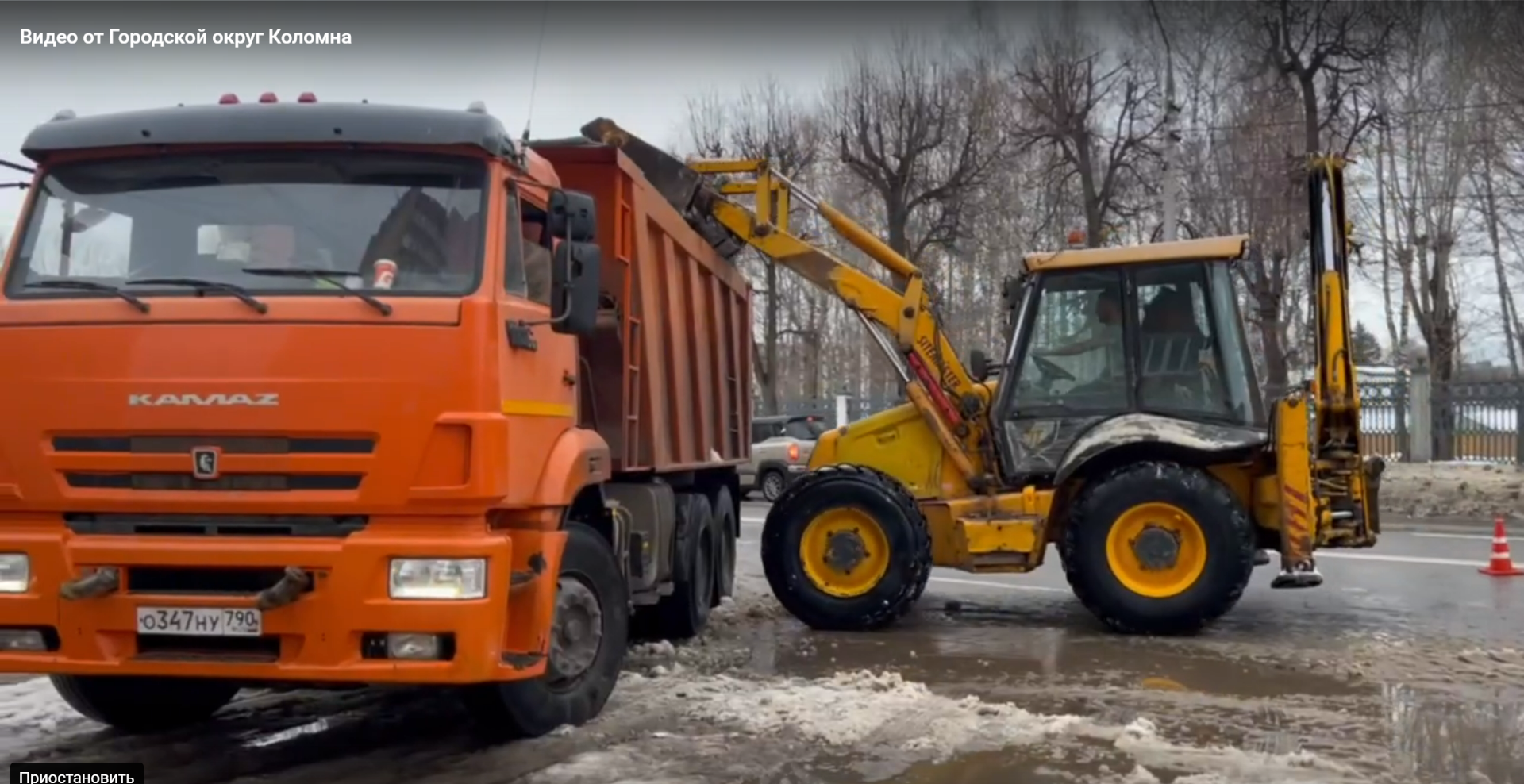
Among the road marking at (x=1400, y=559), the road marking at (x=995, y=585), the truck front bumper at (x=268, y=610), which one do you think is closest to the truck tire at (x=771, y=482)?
the road marking at (x=995, y=585)

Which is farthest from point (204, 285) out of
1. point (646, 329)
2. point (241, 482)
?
point (646, 329)

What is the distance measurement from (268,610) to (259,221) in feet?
5.55

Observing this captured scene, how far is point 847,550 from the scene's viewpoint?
34.0ft

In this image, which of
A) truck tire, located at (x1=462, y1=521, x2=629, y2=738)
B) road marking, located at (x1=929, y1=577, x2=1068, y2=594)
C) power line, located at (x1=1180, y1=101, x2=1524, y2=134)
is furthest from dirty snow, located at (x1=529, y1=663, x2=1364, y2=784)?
power line, located at (x1=1180, y1=101, x2=1524, y2=134)

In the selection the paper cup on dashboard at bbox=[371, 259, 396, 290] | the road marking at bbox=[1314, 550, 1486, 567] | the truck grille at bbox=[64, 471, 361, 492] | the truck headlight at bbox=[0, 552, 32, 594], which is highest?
the paper cup on dashboard at bbox=[371, 259, 396, 290]

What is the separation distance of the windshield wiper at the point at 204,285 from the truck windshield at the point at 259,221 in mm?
50

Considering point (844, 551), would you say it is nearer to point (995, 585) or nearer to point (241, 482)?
point (995, 585)

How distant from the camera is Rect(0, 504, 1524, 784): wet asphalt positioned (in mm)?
6195

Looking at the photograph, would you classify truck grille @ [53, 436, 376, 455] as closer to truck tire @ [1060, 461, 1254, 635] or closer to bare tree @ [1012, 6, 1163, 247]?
truck tire @ [1060, 461, 1254, 635]

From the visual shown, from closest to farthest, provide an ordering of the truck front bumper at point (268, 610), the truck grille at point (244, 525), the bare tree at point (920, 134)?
the truck front bumper at point (268, 610) < the truck grille at point (244, 525) < the bare tree at point (920, 134)

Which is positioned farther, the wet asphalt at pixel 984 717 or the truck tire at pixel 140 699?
the truck tire at pixel 140 699

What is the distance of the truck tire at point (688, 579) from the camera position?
31.8 feet

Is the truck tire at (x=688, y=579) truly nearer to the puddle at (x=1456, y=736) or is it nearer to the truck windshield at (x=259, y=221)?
the truck windshield at (x=259, y=221)

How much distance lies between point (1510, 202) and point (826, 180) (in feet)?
47.6
